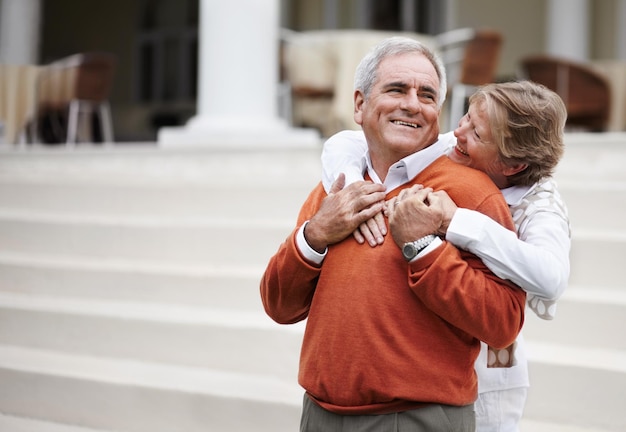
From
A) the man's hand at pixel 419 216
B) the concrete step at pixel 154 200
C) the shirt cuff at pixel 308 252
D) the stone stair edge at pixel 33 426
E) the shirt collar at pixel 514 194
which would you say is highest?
the shirt collar at pixel 514 194

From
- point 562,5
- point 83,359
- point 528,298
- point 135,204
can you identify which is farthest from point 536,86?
point 562,5

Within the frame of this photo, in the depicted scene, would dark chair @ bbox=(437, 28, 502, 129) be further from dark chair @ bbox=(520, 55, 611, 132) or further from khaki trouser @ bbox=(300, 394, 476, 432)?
khaki trouser @ bbox=(300, 394, 476, 432)

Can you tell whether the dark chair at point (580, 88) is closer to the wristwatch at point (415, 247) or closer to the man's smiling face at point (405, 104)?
the man's smiling face at point (405, 104)

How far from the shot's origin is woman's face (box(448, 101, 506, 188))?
1.51 meters

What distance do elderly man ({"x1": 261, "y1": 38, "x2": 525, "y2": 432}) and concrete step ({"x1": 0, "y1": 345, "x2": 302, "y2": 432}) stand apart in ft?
4.32

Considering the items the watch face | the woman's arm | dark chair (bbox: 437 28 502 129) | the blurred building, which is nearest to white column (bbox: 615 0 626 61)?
the blurred building

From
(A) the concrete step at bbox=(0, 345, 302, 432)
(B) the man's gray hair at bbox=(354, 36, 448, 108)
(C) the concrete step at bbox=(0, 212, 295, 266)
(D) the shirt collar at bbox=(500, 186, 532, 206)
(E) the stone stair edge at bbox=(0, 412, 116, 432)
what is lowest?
(E) the stone stair edge at bbox=(0, 412, 116, 432)

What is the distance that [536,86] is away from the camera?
1.51 meters

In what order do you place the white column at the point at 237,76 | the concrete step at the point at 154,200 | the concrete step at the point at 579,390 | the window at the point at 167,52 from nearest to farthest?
the concrete step at the point at 579,390 < the concrete step at the point at 154,200 < the white column at the point at 237,76 < the window at the point at 167,52

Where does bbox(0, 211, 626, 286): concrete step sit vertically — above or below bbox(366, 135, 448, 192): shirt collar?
below

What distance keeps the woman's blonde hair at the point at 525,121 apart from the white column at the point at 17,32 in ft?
29.4

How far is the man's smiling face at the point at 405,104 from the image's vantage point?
61.8 inches

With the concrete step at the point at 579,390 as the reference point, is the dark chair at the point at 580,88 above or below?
above

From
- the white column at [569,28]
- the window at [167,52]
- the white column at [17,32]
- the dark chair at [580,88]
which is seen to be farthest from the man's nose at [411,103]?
the window at [167,52]
